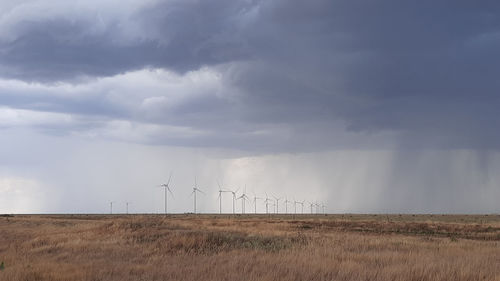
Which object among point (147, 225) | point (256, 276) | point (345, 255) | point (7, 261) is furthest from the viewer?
point (147, 225)

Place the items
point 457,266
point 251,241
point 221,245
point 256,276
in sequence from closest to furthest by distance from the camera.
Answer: point 256,276 → point 457,266 → point 221,245 → point 251,241

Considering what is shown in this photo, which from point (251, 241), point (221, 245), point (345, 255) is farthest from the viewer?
point (251, 241)

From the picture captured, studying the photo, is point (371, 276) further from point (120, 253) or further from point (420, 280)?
point (120, 253)

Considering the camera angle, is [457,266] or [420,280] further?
[457,266]

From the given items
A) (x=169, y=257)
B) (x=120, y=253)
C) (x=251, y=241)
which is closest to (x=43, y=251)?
(x=120, y=253)

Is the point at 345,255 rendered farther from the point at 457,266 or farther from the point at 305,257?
the point at 457,266

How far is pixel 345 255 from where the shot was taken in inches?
907

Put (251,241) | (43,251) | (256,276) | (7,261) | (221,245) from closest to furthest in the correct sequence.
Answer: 1. (256,276)
2. (7,261)
3. (43,251)
4. (221,245)
5. (251,241)

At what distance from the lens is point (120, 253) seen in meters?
24.2

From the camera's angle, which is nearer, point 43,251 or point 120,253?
point 120,253

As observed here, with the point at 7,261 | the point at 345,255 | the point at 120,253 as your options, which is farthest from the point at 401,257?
the point at 7,261

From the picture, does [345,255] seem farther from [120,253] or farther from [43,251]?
[43,251]

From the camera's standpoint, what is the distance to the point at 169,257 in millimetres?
22156

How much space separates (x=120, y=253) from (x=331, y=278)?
38.7ft
